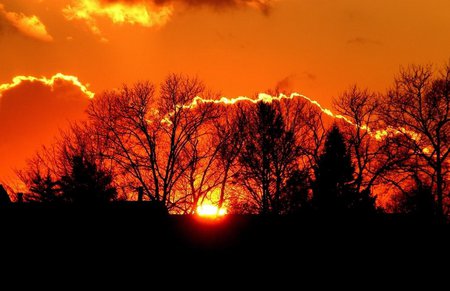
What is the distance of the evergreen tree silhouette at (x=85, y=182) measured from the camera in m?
40.3

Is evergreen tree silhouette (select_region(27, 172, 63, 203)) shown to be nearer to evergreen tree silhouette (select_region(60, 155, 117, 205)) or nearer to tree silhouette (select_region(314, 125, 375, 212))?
evergreen tree silhouette (select_region(60, 155, 117, 205))

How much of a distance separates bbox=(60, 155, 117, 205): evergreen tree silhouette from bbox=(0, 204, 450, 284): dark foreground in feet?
71.9

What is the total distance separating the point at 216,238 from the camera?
17.8 m

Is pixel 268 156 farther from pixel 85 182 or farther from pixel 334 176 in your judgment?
pixel 85 182

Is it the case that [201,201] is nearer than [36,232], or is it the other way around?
[36,232]

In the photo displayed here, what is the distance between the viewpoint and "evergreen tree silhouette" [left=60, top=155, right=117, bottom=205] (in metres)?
40.3

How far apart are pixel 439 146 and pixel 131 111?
21.4 meters

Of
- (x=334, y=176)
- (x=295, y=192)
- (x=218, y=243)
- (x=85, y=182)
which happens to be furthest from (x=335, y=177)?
(x=218, y=243)

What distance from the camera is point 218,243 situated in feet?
57.9

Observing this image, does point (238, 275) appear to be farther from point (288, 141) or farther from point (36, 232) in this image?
point (288, 141)

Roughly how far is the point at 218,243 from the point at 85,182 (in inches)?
1010

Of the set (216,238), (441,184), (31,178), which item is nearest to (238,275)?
(216,238)

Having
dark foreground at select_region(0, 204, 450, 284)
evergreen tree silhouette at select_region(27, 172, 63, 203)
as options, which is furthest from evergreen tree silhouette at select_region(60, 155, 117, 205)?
dark foreground at select_region(0, 204, 450, 284)

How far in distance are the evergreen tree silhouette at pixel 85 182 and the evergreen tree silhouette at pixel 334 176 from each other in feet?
53.8
